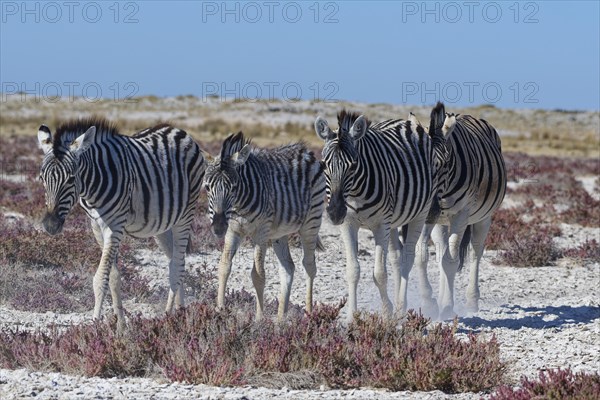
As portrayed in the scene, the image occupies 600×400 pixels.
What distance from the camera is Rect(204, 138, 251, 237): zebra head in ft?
28.5

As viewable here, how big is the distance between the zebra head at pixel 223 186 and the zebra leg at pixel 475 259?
3574mm

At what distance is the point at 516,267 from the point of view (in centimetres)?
1446

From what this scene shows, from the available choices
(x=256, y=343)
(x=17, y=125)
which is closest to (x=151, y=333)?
(x=256, y=343)

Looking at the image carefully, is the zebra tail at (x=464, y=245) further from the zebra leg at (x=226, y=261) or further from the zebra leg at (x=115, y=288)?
the zebra leg at (x=115, y=288)

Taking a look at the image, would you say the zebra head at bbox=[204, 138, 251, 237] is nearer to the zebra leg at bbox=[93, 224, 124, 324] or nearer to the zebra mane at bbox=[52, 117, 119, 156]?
the zebra leg at bbox=[93, 224, 124, 324]

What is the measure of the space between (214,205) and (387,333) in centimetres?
209

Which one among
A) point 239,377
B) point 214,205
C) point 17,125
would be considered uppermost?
point 17,125

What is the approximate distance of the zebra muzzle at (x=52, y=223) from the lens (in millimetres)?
8062

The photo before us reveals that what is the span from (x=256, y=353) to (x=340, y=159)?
2.72 m

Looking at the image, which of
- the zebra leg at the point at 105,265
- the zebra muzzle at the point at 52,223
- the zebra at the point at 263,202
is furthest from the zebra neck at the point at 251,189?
the zebra muzzle at the point at 52,223

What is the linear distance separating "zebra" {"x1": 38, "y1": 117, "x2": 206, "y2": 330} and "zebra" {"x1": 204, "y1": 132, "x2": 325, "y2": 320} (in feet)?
2.30

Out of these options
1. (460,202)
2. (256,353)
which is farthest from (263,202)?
(460,202)

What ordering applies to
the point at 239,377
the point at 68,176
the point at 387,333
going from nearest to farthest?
1. the point at 239,377
2. the point at 387,333
3. the point at 68,176

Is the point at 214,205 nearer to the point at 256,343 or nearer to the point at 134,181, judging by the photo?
the point at 134,181
